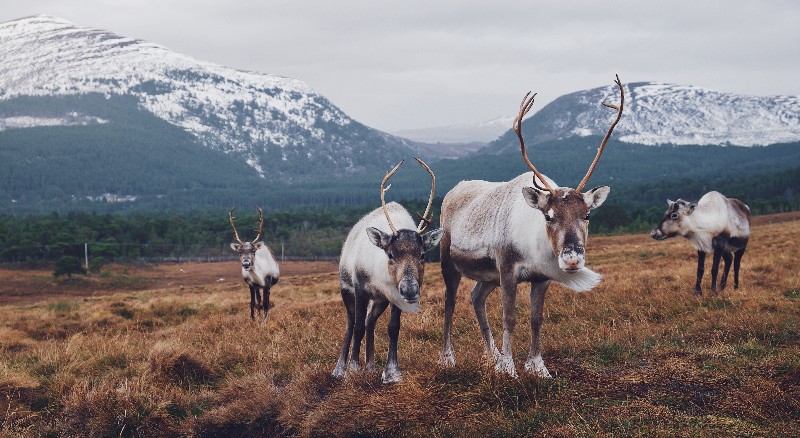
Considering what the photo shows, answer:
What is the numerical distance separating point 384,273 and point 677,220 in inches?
435

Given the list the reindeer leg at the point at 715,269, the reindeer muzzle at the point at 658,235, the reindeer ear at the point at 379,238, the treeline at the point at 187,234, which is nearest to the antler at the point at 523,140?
the reindeer ear at the point at 379,238

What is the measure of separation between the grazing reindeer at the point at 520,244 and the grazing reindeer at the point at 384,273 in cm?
70

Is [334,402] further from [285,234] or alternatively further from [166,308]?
[285,234]

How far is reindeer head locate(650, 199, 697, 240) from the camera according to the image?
1614 cm

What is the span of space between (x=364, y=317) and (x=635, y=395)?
3.57 meters

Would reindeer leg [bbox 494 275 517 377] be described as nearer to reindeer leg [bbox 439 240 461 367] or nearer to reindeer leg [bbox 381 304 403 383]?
reindeer leg [bbox 381 304 403 383]

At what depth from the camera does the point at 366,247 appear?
28.3 feet

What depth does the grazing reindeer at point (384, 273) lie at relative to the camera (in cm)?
774

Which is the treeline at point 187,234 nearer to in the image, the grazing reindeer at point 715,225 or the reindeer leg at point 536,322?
the grazing reindeer at point 715,225

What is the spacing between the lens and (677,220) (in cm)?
1638

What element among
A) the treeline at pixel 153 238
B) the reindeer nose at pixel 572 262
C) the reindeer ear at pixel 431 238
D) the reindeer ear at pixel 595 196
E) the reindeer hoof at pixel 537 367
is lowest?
the treeline at pixel 153 238

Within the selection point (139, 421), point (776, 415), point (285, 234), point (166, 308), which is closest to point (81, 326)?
point (166, 308)

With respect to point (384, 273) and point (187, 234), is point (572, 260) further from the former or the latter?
point (187, 234)

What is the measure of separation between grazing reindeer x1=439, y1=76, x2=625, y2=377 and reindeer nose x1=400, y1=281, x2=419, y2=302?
3.39 ft
